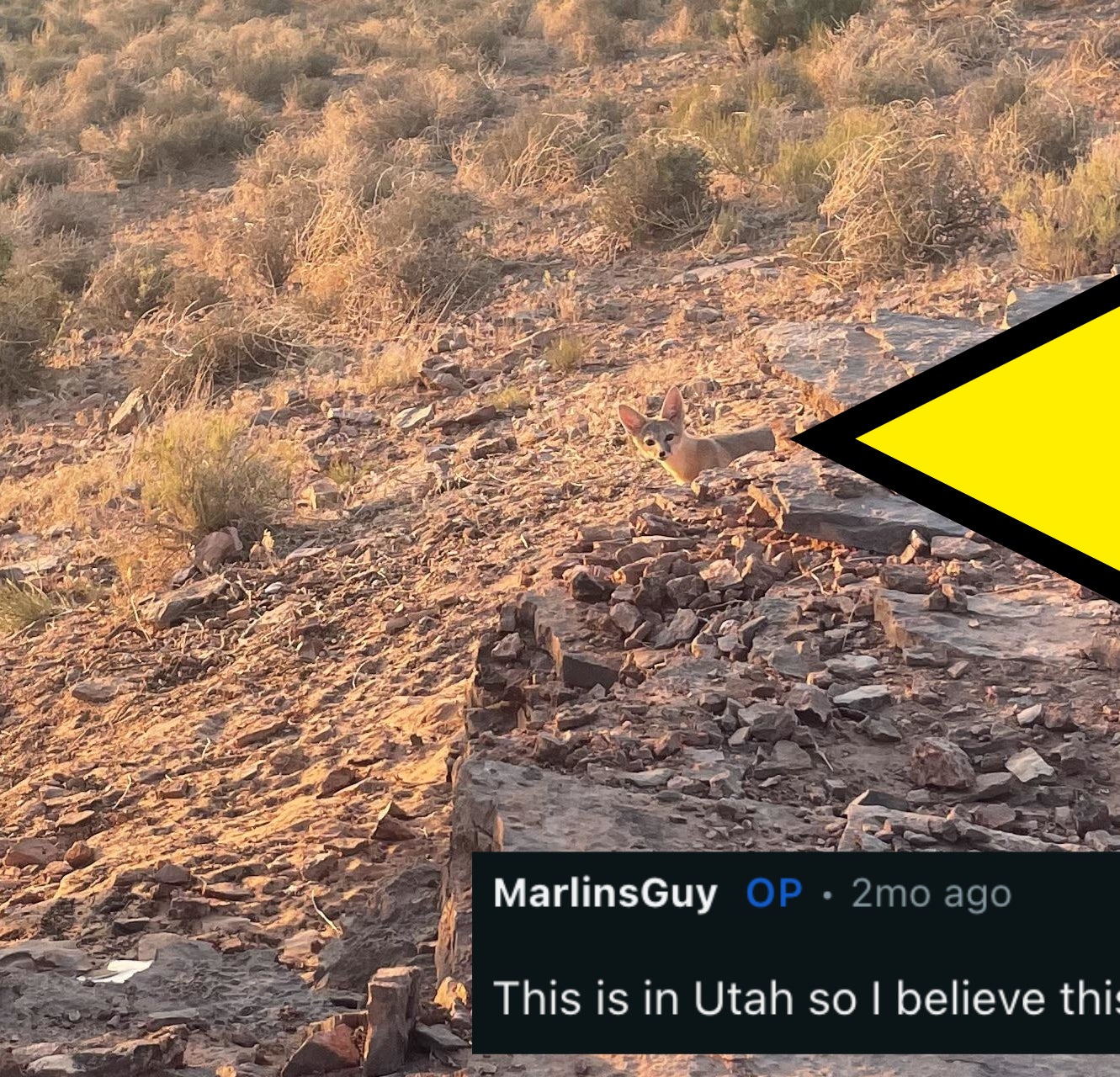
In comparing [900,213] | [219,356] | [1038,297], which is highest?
[900,213]

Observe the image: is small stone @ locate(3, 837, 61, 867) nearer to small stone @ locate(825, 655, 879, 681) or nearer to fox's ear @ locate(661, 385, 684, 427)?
small stone @ locate(825, 655, 879, 681)

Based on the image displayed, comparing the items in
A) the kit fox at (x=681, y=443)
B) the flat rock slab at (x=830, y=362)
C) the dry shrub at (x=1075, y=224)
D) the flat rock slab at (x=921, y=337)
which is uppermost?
the dry shrub at (x=1075, y=224)

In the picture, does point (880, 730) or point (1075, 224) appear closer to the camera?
point (880, 730)

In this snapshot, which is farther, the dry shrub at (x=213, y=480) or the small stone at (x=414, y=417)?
→ the small stone at (x=414, y=417)

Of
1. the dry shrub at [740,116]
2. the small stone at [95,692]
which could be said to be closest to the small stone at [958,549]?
the small stone at [95,692]

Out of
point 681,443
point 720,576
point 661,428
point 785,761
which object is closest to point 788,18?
point 661,428

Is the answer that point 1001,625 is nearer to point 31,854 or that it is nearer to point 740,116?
point 31,854

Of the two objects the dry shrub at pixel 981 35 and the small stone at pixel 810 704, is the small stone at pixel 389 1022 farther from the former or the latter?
the dry shrub at pixel 981 35
